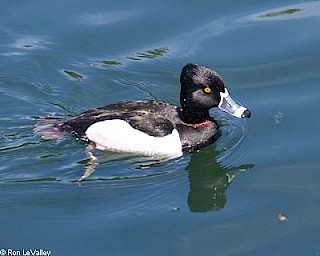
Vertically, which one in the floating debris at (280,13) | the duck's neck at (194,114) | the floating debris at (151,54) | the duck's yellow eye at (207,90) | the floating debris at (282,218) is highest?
the floating debris at (280,13)

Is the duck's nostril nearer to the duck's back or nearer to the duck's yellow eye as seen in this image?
the duck's yellow eye

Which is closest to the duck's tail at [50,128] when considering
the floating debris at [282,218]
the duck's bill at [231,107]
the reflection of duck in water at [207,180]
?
the reflection of duck in water at [207,180]

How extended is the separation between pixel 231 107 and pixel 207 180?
91 cm

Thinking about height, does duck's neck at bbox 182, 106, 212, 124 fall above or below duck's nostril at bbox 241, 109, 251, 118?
above

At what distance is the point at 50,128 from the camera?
9492mm

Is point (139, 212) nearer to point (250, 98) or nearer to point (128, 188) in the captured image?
point (128, 188)

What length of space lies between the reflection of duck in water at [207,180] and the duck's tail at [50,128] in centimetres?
140

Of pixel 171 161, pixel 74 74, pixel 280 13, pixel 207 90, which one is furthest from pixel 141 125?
pixel 280 13

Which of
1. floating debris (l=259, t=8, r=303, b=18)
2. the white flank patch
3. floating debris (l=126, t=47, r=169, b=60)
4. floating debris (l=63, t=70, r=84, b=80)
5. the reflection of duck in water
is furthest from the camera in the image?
floating debris (l=259, t=8, r=303, b=18)

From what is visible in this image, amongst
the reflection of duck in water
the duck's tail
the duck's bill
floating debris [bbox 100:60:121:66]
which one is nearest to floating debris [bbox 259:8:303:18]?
floating debris [bbox 100:60:121:66]

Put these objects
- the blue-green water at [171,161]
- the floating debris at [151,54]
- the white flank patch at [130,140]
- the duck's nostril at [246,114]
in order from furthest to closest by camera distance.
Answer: the floating debris at [151,54] < the duck's nostril at [246,114] < the white flank patch at [130,140] < the blue-green water at [171,161]

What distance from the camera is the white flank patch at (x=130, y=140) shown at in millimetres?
9164

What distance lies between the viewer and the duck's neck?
9.41 m

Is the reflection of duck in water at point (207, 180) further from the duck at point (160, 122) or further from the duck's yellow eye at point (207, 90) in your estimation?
the duck's yellow eye at point (207, 90)
